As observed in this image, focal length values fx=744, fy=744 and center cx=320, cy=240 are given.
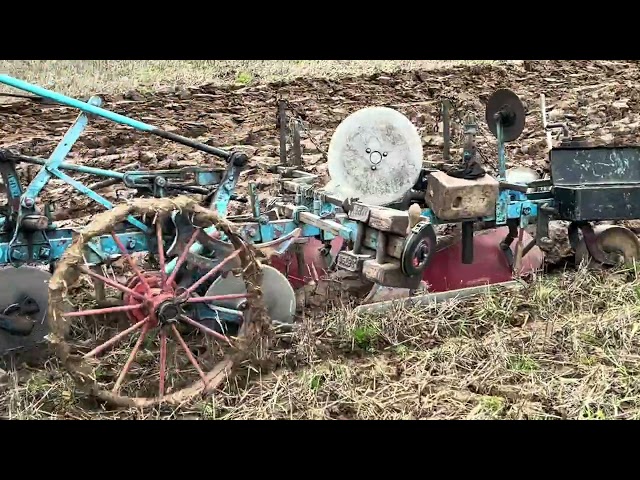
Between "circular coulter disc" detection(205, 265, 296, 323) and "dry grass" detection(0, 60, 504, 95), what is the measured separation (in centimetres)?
742

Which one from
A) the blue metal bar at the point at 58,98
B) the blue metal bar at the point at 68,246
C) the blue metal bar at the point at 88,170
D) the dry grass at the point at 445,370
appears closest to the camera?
the dry grass at the point at 445,370

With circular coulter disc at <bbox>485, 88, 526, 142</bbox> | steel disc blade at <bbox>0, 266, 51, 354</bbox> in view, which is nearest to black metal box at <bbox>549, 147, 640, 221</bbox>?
circular coulter disc at <bbox>485, 88, 526, 142</bbox>

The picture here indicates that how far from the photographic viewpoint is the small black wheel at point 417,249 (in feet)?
15.1

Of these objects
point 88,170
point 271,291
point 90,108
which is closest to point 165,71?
point 88,170

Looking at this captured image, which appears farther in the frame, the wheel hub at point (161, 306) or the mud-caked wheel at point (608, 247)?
the mud-caked wheel at point (608, 247)

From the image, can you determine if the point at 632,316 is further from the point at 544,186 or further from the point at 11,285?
the point at 11,285

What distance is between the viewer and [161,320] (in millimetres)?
3893

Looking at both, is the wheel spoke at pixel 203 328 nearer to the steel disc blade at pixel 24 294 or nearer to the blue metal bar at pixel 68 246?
the blue metal bar at pixel 68 246

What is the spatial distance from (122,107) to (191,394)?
7.40 meters

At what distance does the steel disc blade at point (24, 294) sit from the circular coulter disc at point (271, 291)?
1.03 meters

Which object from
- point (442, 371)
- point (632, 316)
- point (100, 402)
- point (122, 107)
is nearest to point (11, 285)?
point (100, 402)

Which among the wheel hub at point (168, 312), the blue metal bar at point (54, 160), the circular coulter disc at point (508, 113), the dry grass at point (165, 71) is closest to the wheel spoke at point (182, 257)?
the wheel hub at point (168, 312)

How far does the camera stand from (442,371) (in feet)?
14.2

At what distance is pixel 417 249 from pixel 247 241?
108 cm
